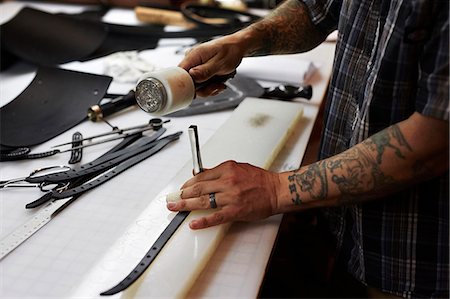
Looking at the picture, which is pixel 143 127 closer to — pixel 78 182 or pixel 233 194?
pixel 78 182

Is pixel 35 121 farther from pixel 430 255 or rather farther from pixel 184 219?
pixel 430 255

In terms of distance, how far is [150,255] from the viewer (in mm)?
821

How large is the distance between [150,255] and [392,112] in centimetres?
45

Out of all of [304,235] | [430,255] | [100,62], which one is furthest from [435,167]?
[100,62]

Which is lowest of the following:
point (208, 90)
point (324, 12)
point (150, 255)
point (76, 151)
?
point (150, 255)

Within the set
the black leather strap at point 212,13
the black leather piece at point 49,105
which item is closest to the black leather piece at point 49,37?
the black leather piece at point 49,105

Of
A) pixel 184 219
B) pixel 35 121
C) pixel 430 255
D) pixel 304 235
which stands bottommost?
pixel 304 235

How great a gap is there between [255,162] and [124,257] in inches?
13.7

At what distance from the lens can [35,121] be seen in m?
1.26

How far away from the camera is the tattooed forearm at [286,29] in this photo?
124 centimetres

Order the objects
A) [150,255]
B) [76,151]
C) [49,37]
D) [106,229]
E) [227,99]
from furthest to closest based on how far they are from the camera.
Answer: [49,37], [227,99], [76,151], [106,229], [150,255]

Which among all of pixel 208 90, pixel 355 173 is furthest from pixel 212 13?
pixel 355 173

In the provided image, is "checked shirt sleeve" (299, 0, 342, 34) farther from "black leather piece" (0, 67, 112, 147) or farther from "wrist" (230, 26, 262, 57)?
"black leather piece" (0, 67, 112, 147)

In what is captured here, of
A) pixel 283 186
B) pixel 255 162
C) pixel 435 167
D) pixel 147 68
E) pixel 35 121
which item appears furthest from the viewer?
pixel 147 68
